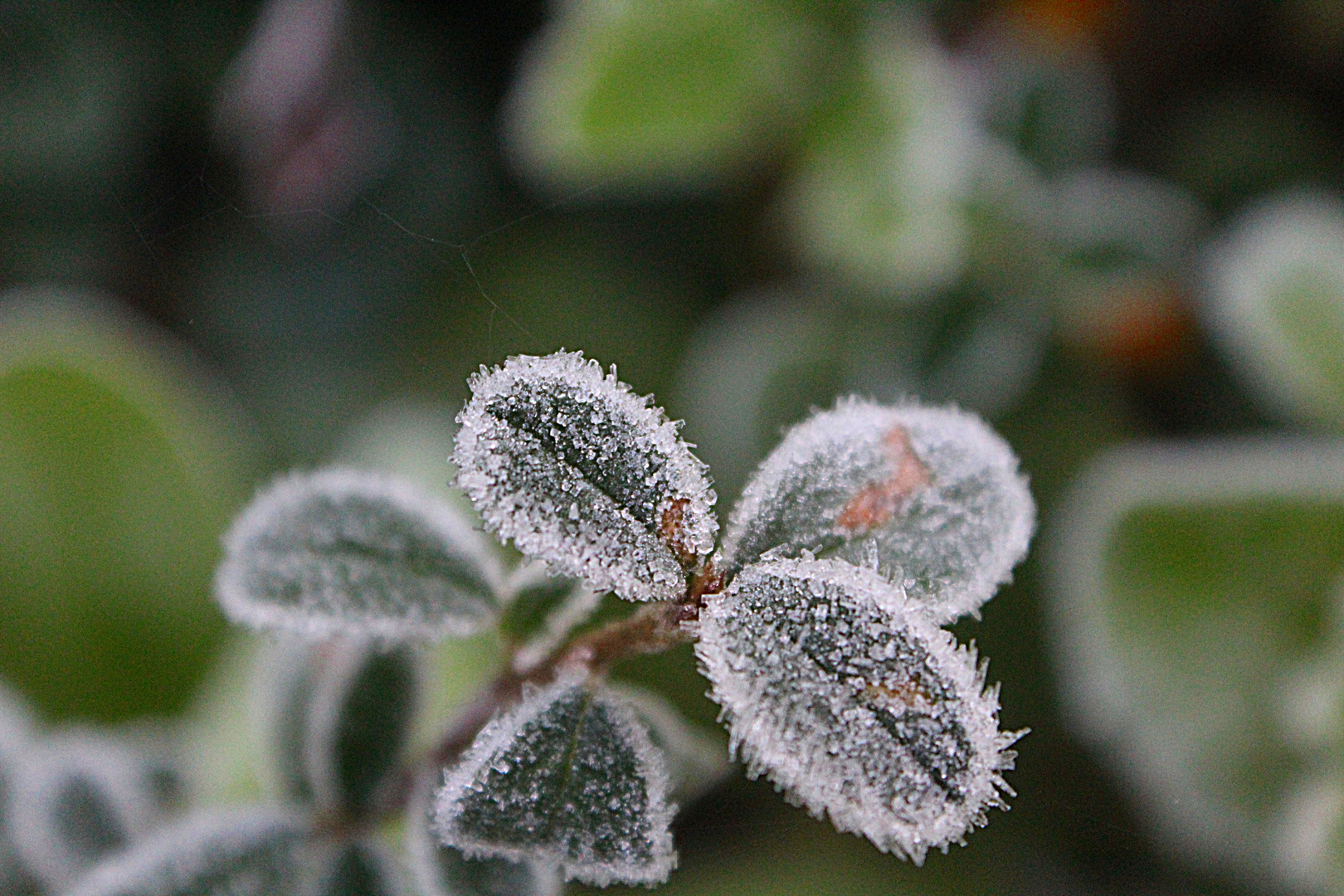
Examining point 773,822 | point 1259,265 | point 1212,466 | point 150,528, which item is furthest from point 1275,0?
point 150,528

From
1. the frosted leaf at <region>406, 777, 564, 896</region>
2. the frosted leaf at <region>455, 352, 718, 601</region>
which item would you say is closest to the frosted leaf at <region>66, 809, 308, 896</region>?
the frosted leaf at <region>406, 777, 564, 896</region>

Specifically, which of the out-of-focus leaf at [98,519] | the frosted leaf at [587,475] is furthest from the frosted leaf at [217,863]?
the out-of-focus leaf at [98,519]

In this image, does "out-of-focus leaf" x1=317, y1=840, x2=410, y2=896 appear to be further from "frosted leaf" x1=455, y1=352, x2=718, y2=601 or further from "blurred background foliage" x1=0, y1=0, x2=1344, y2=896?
"blurred background foliage" x1=0, y1=0, x2=1344, y2=896

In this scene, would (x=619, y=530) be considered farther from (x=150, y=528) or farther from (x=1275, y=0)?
(x=1275, y=0)

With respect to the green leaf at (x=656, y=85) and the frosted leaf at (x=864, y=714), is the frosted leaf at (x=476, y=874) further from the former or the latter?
the green leaf at (x=656, y=85)

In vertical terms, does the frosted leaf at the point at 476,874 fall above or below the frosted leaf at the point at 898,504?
below

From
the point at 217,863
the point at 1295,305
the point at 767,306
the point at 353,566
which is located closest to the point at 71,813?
the point at 217,863

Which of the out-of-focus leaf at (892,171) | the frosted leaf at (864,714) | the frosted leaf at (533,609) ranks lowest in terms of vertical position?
the frosted leaf at (864,714)
